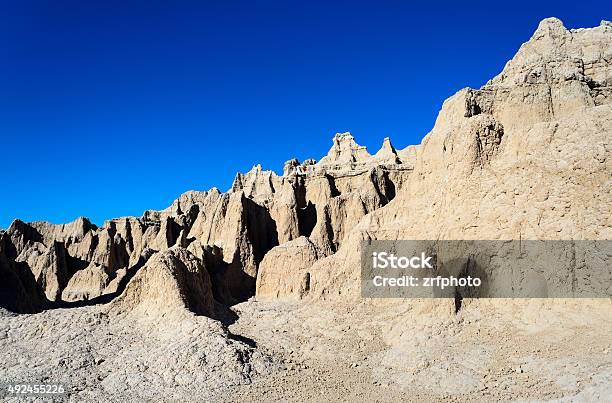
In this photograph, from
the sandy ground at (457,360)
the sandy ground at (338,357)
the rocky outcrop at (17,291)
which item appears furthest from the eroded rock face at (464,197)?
the sandy ground at (338,357)

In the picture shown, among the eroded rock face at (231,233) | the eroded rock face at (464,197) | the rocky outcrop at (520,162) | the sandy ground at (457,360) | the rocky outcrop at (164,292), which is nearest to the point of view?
the sandy ground at (457,360)

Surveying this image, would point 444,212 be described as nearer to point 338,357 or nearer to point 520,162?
point 520,162

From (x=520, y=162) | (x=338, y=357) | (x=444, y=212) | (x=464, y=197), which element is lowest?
(x=338, y=357)

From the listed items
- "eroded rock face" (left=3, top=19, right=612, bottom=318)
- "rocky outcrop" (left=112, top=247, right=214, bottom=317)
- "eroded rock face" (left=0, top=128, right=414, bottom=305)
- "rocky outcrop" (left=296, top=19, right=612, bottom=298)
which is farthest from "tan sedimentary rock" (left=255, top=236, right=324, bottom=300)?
"rocky outcrop" (left=112, top=247, right=214, bottom=317)

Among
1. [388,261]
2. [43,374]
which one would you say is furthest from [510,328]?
[43,374]

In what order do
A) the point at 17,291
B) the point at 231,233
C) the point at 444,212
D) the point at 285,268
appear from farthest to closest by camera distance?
the point at 231,233 → the point at 285,268 → the point at 17,291 → the point at 444,212

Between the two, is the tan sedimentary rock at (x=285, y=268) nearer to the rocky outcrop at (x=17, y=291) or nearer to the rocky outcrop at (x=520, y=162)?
the rocky outcrop at (x=520, y=162)

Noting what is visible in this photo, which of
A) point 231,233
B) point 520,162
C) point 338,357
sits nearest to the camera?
point 338,357

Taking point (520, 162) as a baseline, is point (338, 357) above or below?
below

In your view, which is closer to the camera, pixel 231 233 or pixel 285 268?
pixel 285 268

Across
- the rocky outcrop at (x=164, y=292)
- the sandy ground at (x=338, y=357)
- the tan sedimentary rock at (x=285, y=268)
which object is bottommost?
the sandy ground at (x=338, y=357)

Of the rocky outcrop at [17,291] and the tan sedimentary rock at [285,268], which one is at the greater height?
the tan sedimentary rock at [285,268]

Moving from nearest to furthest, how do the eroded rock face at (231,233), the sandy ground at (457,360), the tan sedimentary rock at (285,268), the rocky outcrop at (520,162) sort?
1. the sandy ground at (457,360)
2. the rocky outcrop at (520,162)
3. the tan sedimentary rock at (285,268)
4. the eroded rock face at (231,233)

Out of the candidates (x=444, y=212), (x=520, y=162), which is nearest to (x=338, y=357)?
(x=444, y=212)
